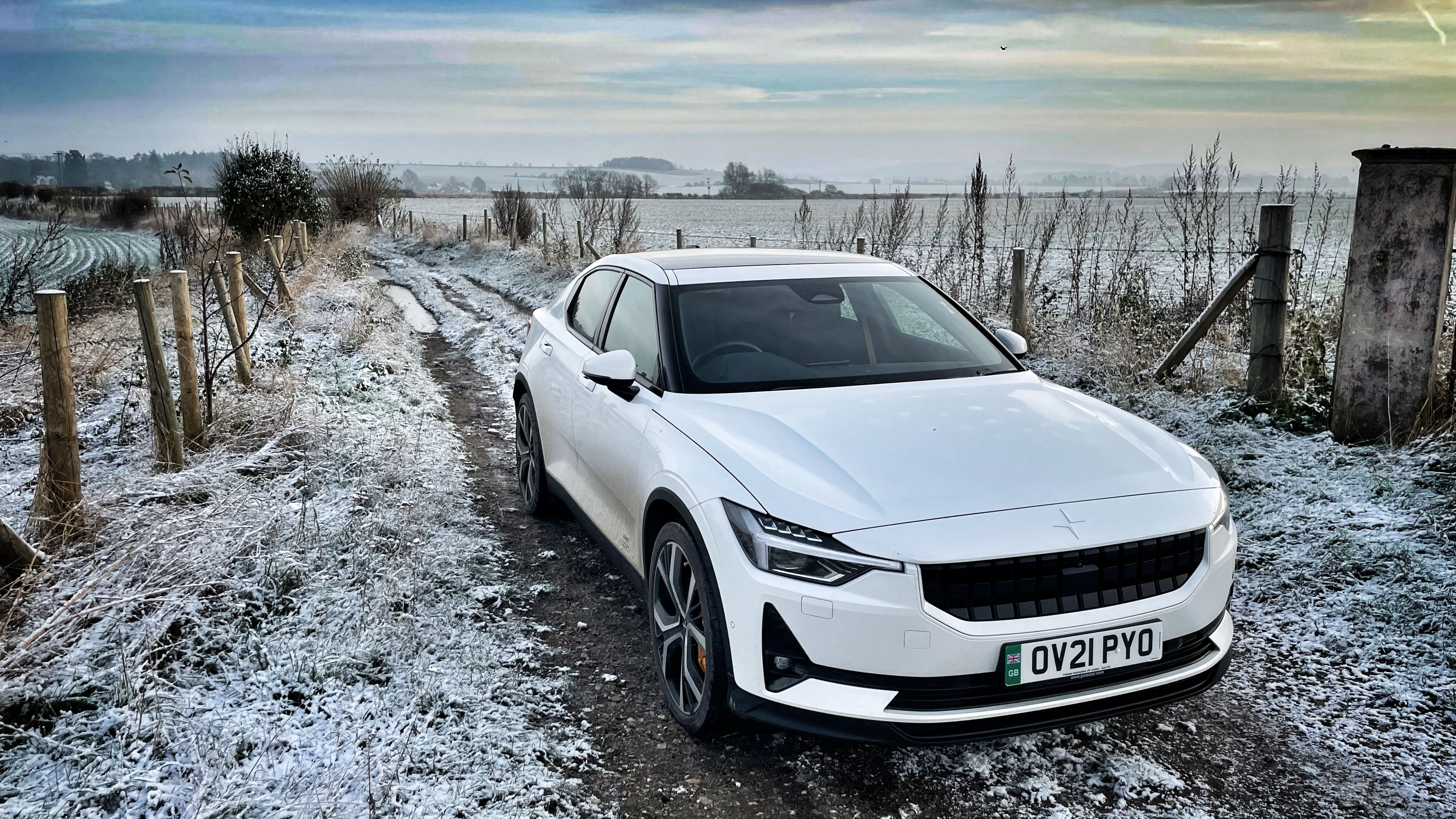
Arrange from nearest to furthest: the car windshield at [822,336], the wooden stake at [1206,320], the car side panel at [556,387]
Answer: the car windshield at [822,336], the car side panel at [556,387], the wooden stake at [1206,320]

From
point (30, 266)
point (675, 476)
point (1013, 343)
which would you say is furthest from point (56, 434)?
point (30, 266)

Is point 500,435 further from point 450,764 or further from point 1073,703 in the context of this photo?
point 1073,703

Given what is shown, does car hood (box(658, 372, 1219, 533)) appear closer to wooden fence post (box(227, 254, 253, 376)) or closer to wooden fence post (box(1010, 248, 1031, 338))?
wooden fence post (box(227, 254, 253, 376))

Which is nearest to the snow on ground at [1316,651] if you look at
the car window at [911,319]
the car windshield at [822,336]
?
the car windshield at [822,336]

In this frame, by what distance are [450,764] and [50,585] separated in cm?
217

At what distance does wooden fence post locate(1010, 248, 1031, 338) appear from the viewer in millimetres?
10164

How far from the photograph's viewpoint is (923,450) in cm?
325

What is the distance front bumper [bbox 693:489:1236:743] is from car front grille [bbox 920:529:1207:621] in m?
0.03

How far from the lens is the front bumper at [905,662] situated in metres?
2.75

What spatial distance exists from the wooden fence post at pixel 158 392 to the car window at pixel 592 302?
2426 mm

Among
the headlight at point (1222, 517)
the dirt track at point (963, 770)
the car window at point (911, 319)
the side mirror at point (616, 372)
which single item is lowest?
the dirt track at point (963, 770)

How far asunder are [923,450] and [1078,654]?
82cm

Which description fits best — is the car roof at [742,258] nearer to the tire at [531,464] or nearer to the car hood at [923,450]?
the car hood at [923,450]

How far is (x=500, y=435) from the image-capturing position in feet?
26.9
